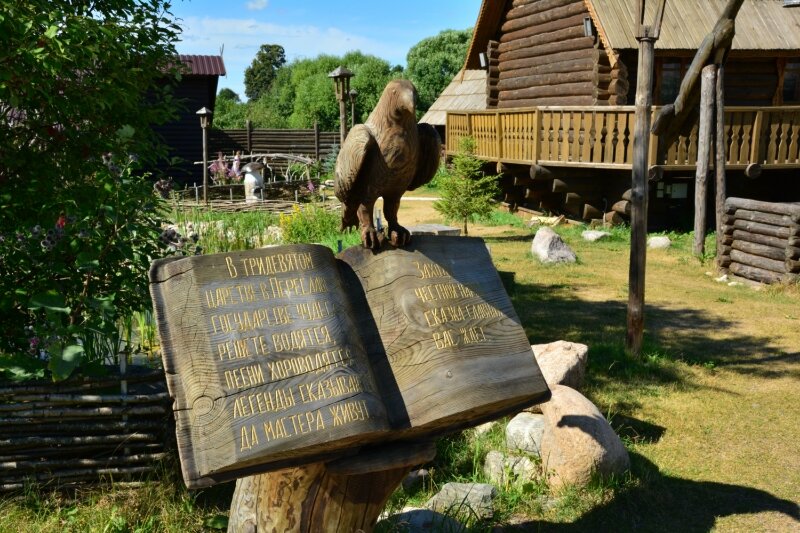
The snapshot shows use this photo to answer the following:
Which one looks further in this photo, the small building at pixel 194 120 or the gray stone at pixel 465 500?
the small building at pixel 194 120

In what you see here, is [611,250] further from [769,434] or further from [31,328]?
[31,328]

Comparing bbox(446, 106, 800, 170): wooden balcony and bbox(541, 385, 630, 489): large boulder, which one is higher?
bbox(446, 106, 800, 170): wooden balcony

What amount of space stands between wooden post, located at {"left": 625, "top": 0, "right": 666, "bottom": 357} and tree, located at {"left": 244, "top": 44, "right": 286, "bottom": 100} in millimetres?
83245

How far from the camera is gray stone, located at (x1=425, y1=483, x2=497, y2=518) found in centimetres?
419

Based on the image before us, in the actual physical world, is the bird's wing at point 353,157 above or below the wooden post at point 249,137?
below

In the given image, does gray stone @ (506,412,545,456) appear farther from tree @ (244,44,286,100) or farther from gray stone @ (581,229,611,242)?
tree @ (244,44,286,100)

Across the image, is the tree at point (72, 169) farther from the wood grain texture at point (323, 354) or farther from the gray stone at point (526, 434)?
the gray stone at point (526, 434)

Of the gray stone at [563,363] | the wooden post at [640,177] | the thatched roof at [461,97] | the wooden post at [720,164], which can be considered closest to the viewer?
the gray stone at [563,363]

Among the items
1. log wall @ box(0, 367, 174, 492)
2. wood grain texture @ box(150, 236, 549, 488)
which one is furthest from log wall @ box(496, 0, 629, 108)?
log wall @ box(0, 367, 174, 492)

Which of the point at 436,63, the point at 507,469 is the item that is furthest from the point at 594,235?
the point at 436,63

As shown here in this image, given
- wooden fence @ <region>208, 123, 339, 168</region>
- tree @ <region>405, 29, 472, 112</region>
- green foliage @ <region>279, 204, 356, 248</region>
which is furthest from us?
tree @ <region>405, 29, 472, 112</region>

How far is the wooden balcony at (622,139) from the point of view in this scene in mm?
12984

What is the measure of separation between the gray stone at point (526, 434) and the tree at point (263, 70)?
84971mm

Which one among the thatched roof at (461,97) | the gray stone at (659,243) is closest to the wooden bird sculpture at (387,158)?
the gray stone at (659,243)
